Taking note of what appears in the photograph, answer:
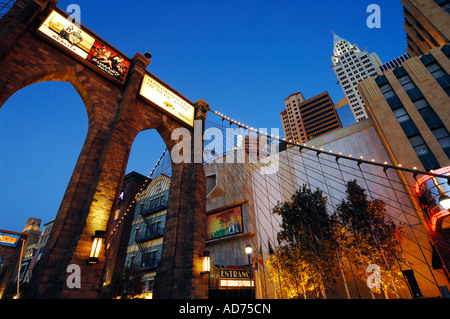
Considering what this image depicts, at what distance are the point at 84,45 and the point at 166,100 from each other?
18.3 feet

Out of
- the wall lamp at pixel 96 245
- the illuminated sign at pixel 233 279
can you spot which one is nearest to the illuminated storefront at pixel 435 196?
the illuminated sign at pixel 233 279

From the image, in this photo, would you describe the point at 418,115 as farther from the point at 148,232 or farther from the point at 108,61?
the point at 148,232

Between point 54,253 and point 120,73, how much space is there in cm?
1032

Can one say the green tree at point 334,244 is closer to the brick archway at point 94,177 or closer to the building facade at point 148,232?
the brick archway at point 94,177

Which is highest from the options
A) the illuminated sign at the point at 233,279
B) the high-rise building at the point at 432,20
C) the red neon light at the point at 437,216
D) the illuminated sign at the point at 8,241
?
the high-rise building at the point at 432,20

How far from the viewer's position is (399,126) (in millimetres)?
22172

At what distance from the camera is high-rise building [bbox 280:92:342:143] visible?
10306 cm

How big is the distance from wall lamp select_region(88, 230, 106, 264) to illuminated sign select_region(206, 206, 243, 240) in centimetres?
2292

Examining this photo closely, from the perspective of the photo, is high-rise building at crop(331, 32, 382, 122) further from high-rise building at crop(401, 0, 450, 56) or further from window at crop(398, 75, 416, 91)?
window at crop(398, 75, 416, 91)

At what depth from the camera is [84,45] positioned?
39.5 ft

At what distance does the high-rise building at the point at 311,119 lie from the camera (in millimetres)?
103062

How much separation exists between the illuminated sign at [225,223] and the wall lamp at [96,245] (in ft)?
75.2

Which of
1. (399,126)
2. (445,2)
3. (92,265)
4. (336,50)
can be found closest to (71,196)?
(92,265)

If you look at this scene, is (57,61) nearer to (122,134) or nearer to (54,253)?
(122,134)
